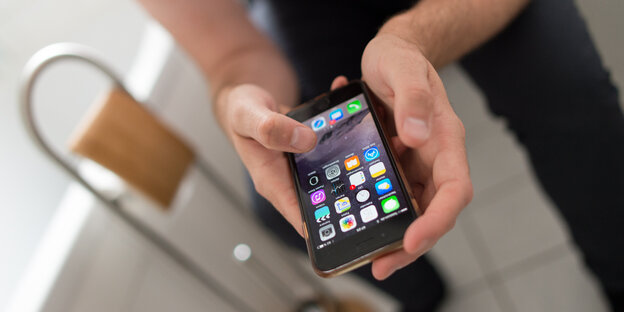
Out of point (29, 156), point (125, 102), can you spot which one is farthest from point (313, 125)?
point (29, 156)

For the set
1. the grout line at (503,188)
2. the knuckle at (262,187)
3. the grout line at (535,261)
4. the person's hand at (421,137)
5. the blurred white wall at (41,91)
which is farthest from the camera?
the blurred white wall at (41,91)

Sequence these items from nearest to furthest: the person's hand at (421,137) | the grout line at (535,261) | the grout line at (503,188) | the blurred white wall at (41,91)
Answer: the person's hand at (421,137)
the grout line at (503,188)
the grout line at (535,261)
the blurred white wall at (41,91)

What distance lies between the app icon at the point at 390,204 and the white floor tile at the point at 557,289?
555 millimetres

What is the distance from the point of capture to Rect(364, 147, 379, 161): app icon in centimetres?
29

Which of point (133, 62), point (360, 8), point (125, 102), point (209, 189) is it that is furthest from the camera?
point (133, 62)

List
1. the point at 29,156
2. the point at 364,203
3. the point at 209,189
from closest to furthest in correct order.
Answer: the point at 364,203 < the point at 209,189 < the point at 29,156

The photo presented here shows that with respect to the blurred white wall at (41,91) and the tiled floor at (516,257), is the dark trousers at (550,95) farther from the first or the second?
the blurred white wall at (41,91)

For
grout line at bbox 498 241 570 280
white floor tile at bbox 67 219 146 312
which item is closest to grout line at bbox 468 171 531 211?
grout line at bbox 498 241 570 280

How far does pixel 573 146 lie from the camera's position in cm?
53

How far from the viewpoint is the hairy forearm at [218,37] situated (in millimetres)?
595

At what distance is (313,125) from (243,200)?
708 mm

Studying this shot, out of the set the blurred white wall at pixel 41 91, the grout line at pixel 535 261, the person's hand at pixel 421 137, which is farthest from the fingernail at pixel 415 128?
the blurred white wall at pixel 41 91

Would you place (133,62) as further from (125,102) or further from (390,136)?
(390,136)

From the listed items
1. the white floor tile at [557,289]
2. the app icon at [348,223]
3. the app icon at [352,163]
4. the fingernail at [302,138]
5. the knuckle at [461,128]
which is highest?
the fingernail at [302,138]
